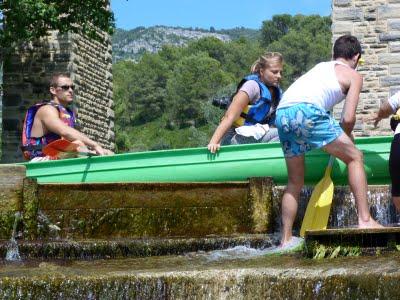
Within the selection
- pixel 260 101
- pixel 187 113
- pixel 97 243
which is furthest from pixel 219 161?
pixel 187 113

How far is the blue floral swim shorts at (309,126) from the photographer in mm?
7625

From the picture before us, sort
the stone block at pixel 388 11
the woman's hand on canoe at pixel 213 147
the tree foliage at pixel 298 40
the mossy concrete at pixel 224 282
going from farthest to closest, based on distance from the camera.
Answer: the tree foliage at pixel 298 40, the stone block at pixel 388 11, the woman's hand on canoe at pixel 213 147, the mossy concrete at pixel 224 282

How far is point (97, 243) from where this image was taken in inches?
326

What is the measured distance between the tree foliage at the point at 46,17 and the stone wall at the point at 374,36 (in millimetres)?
5504

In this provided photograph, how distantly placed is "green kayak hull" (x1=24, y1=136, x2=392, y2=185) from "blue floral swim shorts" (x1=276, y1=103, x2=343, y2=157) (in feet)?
4.95

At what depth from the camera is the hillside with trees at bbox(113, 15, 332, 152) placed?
277 ft

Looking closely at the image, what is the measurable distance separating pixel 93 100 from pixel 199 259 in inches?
699

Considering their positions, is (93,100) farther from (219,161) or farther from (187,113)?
(187,113)

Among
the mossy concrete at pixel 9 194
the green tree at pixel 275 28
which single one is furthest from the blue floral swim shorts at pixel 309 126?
the green tree at pixel 275 28

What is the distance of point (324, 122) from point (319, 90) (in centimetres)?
23

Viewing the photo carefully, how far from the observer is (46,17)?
66.6 ft

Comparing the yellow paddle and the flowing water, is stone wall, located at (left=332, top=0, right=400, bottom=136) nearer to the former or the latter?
the yellow paddle

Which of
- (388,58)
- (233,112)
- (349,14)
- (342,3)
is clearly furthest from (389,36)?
(233,112)

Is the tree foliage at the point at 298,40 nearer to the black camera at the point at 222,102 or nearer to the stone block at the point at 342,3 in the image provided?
the stone block at the point at 342,3
